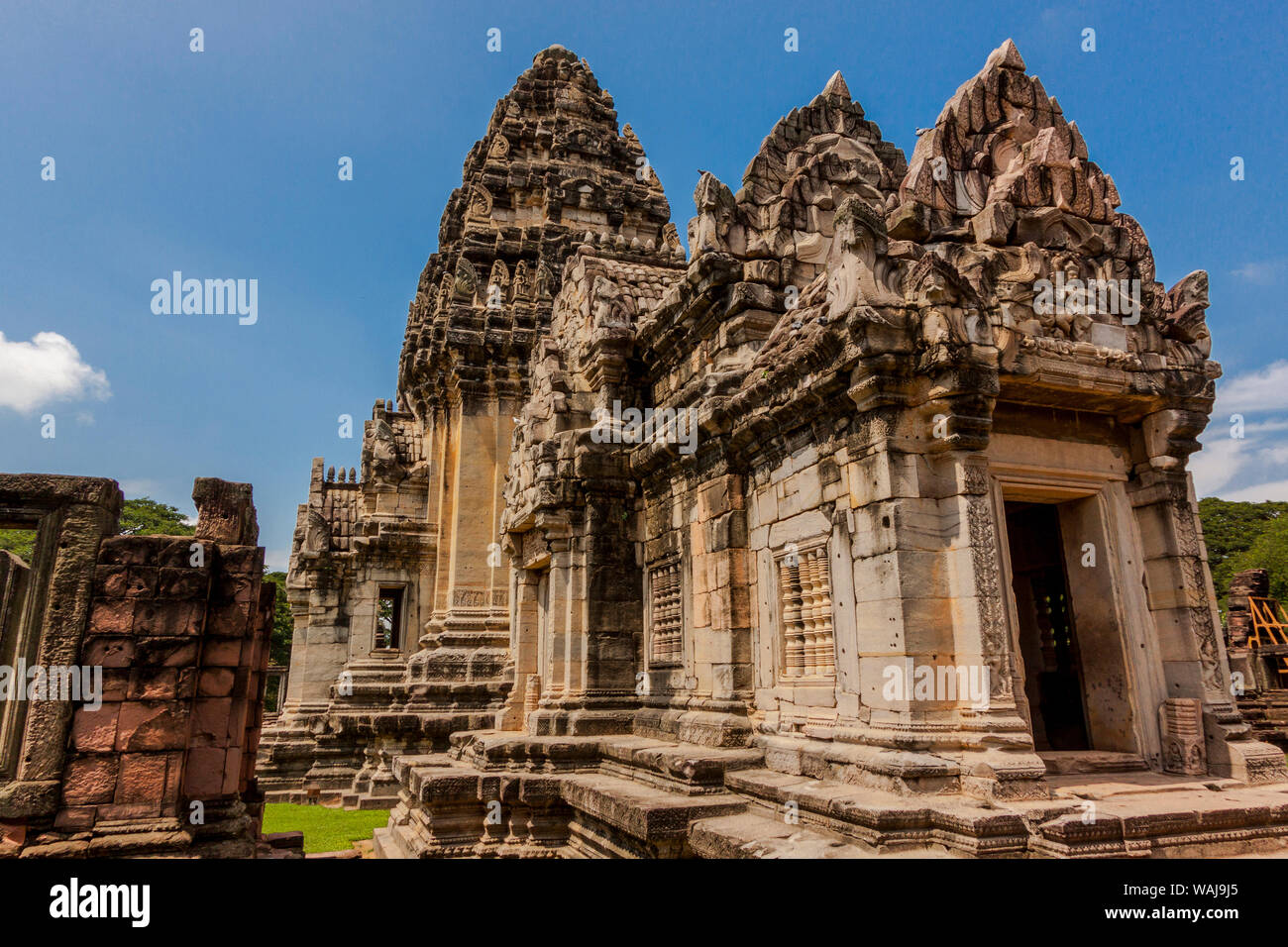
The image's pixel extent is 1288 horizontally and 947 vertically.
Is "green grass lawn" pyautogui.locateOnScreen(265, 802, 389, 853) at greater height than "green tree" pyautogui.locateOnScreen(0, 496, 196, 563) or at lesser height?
lesser

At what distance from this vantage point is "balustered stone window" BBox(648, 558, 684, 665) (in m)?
9.59

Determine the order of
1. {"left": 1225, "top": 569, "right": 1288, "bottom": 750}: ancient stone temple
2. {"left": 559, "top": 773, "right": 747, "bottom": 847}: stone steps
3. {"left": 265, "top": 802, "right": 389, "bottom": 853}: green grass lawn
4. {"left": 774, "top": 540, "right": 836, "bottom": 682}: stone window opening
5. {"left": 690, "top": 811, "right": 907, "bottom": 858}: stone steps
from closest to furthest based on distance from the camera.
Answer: {"left": 690, "top": 811, "right": 907, "bottom": 858}: stone steps, {"left": 559, "top": 773, "right": 747, "bottom": 847}: stone steps, {"left": 774, "top": 540, "right": 836, "bottom": 682}: stone window opening, {"left": 265, "top": 802, "right": 389, "bottom": 853}: green grass lawn, {"left": 1225, "top": 569, "right": 1288, "bottom": 750}: ancient stone temple

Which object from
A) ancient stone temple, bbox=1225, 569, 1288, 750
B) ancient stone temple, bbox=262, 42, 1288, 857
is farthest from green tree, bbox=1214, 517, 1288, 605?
ancient stone temple, bbox=262, 42, 1288, 857

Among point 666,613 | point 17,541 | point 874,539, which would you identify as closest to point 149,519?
point 17,541

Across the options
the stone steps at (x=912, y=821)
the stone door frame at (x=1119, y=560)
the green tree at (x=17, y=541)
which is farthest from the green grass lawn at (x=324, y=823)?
the green tree at (x=17, y=541)

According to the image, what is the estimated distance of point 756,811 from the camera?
659 cm

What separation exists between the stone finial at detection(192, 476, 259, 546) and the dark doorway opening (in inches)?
273

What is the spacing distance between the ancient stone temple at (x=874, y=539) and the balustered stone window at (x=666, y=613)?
2.9 inches

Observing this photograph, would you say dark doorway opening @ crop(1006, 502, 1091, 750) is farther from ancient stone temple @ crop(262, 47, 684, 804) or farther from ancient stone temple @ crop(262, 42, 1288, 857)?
ancient stone temple @ crop(262, 47, 684, 804)

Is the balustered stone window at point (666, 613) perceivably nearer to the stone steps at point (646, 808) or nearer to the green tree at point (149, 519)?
the stone steps at point (646, 808)

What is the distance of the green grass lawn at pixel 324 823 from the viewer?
42.3ft

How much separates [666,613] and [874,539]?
4.31m
